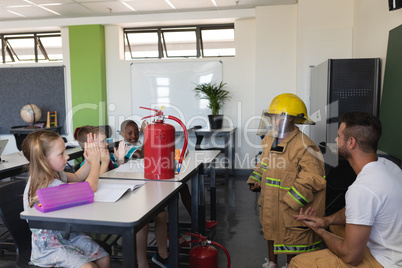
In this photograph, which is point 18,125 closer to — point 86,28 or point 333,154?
point 86,28

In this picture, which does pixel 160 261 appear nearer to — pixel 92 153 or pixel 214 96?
pixel 92 153

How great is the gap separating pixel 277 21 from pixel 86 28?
3084mm

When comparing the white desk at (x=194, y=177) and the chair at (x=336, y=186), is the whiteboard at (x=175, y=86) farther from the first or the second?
the chair at (x=336, y=186)

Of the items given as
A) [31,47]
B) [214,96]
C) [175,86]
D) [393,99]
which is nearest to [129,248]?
[393,99]

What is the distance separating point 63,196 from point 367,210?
118 centimetres

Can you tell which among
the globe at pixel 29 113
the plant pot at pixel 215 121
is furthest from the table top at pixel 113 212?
the globe at pixel 29 113

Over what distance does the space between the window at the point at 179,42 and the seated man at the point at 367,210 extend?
14.7 ft

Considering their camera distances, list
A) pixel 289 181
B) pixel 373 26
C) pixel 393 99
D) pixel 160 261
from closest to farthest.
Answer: pixel 289 181
pixel 160 261
pixel 393 99
pixel 373 26

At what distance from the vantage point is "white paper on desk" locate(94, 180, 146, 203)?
1.55m

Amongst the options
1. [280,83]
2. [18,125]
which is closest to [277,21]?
[280,83]

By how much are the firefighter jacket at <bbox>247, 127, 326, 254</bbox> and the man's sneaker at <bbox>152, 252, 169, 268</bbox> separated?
73 centimetres

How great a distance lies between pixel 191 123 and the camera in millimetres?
5715

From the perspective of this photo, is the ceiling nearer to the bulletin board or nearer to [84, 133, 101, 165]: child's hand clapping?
the bulletin board

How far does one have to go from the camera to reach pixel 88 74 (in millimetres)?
5742
